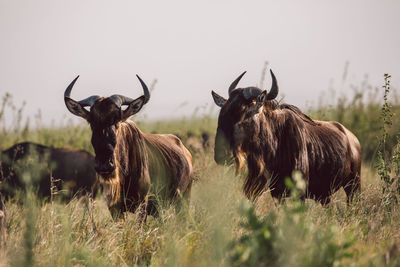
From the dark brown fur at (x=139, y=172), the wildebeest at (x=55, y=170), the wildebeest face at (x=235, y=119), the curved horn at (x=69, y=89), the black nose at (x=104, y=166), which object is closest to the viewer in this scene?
the black nose at (x=104, y=166)

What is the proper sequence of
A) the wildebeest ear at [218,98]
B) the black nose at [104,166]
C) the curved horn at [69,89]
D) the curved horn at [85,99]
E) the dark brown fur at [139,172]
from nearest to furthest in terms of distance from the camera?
the black nose at [104,166]
the dark brown fur at [139,172]
the curved horn at [85,99]
the curved horn at [69,89]
the wildebeest ear at [218,98]

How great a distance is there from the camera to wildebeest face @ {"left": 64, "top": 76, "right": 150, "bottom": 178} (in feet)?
14.9

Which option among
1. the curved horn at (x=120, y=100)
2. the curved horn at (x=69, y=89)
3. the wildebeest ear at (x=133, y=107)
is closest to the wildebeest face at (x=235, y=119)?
the wildebeest ear at (x=133, y=107)

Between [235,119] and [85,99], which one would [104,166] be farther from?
[235,119]

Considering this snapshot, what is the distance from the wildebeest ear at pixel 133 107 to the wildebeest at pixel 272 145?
2.92 ft

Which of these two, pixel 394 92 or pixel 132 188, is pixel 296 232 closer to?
pixel 132 188

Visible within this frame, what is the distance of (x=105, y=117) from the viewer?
4.63 metres

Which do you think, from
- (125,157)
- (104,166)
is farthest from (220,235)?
(125,157)

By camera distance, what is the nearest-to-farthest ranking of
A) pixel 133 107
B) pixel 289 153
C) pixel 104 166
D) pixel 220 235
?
pixel 220 235
pixel 104 166
pixel 133 107
pixel 289 153

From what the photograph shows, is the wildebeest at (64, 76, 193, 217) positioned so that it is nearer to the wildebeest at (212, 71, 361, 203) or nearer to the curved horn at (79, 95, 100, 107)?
the curved horn at (79, 95, 100, 107)

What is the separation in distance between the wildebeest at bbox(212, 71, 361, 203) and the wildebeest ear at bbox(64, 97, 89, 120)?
58.2 inches

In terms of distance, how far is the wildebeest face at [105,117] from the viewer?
4531 mm

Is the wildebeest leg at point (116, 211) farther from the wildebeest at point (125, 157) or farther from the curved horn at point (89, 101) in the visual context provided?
the curved horn at point (89, 101)

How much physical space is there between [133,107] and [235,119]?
1137mm
